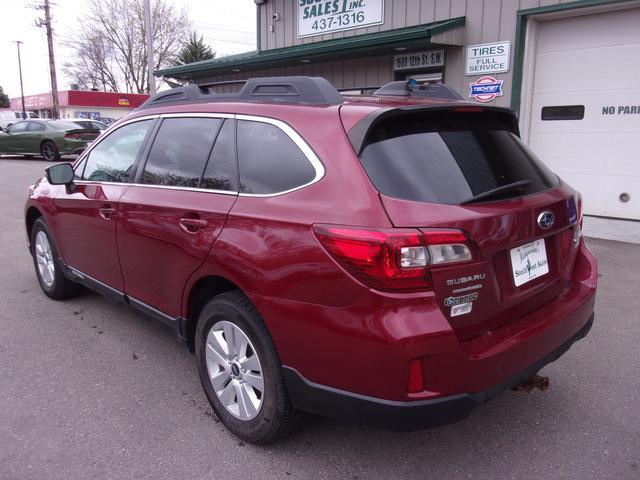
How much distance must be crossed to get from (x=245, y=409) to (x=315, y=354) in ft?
2.22

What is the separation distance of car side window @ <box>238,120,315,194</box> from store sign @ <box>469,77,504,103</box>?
22.1 ft

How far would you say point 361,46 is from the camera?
30.3 ft

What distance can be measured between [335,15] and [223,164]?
901 cm

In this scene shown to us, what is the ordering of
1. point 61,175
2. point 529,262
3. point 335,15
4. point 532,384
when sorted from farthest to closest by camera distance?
point 335,15, point 61,175, point 532,384, point 529,262

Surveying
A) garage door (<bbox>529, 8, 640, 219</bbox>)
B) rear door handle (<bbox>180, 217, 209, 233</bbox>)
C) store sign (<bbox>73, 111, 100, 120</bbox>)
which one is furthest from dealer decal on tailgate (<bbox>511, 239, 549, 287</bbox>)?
store sign (<bbox>73, 111, 100, 120</bbox>)

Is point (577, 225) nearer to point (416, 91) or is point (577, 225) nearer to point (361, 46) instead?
point (416, 91)

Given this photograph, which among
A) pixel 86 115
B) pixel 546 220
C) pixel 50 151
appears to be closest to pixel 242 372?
pixel 546 220

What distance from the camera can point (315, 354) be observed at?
2.27 m

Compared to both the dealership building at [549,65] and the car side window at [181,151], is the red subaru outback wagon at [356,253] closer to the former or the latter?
the car side window at [181,151]

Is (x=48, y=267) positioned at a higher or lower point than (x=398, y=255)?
lower

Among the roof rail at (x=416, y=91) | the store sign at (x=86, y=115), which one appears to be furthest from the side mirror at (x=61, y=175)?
the store sign at (x=86, y=115)

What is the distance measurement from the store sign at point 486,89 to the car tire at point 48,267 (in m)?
6.71

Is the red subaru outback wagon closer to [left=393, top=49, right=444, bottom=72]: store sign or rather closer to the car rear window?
the car rear window

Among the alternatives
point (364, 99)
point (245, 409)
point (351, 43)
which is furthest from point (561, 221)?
point (351, 43)
